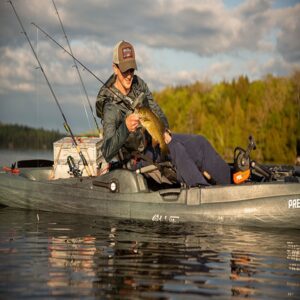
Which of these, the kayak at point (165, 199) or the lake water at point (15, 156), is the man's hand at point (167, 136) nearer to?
the kayak at point (165, 199)

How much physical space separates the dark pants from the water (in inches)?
25.7

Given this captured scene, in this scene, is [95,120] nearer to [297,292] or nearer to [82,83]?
[82,83]

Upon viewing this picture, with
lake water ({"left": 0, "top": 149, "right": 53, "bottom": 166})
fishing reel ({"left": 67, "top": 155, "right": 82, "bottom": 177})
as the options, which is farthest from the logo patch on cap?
lake water ({"left": 0, "top": 149, "right": 53, "bottom": 166})

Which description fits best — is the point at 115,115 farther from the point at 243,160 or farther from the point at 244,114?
the point at 244,114

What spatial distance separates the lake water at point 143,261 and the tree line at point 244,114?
32.6m

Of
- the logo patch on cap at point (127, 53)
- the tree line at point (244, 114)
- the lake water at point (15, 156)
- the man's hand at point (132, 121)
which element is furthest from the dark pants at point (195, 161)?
the tree line at point (244, 114)

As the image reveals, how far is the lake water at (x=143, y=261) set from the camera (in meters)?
4.90

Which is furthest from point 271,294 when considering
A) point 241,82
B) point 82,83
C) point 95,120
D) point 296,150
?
point 241,82

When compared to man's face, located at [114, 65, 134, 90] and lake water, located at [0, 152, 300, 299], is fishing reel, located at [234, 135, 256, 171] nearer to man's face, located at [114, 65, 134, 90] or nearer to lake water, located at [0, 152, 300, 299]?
lake water, located at [0, 152, 300, 299]

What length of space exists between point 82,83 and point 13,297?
759 cm

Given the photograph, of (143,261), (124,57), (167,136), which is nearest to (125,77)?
(124,57)

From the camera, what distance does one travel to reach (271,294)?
4887 mm

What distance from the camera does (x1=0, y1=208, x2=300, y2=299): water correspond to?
4.91m

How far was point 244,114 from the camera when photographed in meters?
50.8
